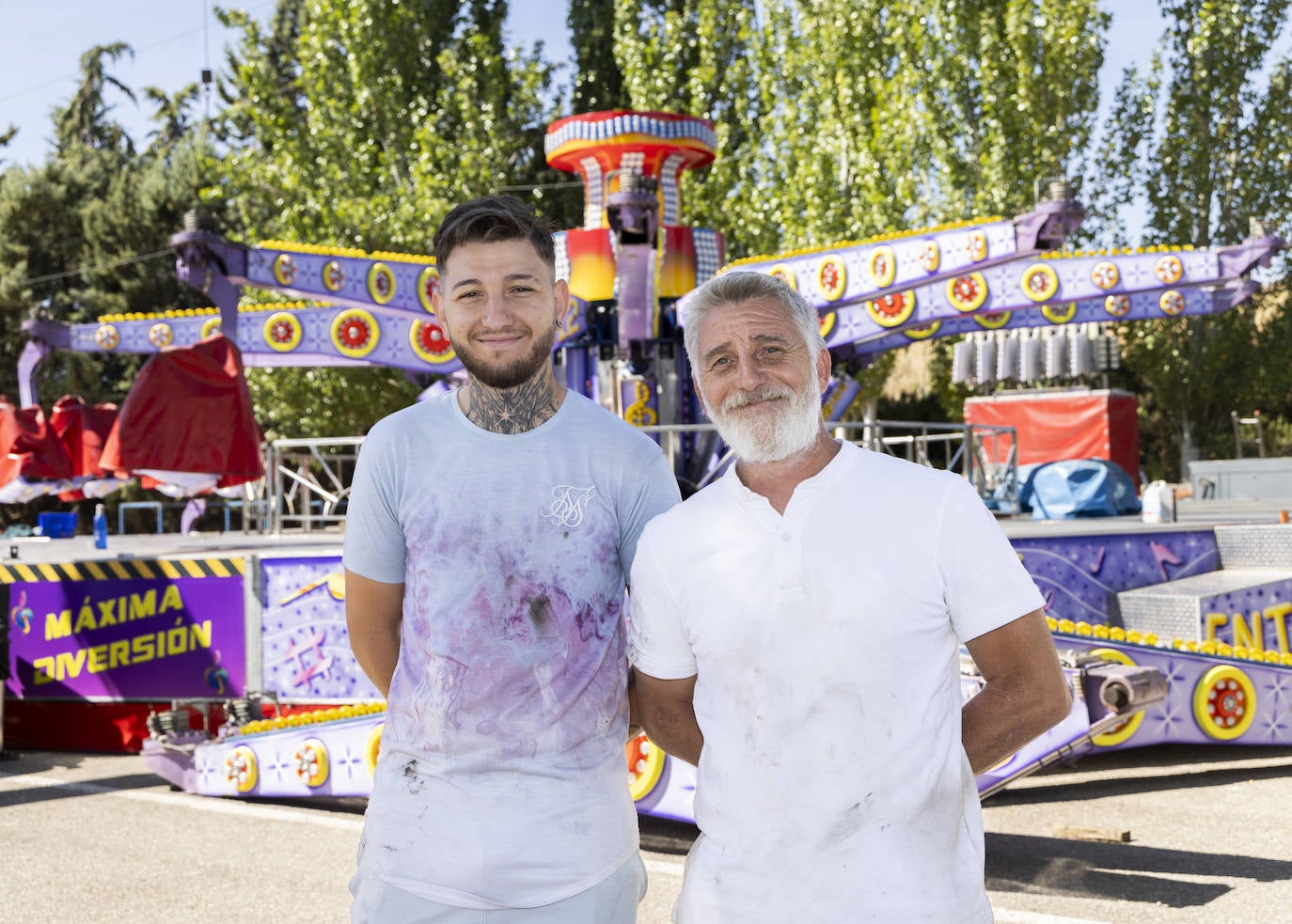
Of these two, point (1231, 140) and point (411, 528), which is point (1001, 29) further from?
point (411, 528)

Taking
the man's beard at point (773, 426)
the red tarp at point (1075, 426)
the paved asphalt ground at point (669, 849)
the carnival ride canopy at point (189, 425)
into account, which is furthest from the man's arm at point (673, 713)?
the red tarp at point (1075, 426)

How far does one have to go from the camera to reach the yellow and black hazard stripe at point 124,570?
27.7 ft

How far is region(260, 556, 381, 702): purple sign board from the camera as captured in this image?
8039 mm

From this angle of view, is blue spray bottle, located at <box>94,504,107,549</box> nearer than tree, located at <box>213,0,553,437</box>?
Yes

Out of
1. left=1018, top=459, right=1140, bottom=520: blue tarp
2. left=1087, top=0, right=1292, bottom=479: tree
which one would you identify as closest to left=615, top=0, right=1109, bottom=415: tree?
left=1087, top=0, right=1292, bottom=479: tree

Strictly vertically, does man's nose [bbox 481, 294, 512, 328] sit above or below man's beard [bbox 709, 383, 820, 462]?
above

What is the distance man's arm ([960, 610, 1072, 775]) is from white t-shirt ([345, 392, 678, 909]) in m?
0.67

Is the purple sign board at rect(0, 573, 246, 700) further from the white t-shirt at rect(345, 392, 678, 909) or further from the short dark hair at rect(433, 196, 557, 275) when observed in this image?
the short dark hair at rect(433, 196, 557, 275)

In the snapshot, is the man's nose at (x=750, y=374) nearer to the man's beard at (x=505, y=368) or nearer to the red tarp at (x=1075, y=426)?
the man's beard at (x=505, y=368)

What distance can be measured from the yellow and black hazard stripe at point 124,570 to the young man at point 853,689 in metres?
6.82

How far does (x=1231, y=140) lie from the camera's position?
2594 centimetres

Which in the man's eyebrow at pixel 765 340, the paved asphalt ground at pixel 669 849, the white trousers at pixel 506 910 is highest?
the man's eyebrow at pixel 765 340

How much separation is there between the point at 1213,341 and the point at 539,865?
87.8 feet

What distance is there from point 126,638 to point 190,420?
156cm
